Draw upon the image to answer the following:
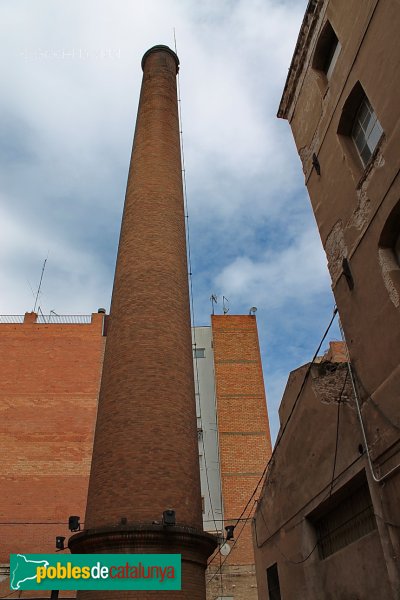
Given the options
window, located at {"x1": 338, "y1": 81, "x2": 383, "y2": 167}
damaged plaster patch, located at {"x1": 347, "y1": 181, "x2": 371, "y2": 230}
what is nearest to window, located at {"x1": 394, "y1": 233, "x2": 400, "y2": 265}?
damaged plaster patch, located at {"x1": 347, "y1": 181, "x2": 371, "y2": 230}

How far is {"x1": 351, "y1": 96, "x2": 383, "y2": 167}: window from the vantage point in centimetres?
677

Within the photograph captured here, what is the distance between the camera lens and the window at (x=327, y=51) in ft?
26.6

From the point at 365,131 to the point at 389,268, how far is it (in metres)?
2.30

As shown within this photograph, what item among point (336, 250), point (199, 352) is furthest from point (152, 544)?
point (199, 352)

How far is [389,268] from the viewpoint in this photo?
235 inches

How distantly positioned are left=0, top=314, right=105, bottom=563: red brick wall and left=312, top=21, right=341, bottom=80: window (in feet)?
56.2

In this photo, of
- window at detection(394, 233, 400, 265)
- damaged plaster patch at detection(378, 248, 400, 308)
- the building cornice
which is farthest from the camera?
the building cornice

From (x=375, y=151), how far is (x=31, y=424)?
62.3 feet

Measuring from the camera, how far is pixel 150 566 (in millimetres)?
7410

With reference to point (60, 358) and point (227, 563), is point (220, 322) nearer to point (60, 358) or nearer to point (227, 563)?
point (60, 358)

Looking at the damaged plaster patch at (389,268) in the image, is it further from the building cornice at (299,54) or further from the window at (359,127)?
the building cornice at (299,54)

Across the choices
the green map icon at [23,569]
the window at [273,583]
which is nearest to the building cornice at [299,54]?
the window at [273,583]

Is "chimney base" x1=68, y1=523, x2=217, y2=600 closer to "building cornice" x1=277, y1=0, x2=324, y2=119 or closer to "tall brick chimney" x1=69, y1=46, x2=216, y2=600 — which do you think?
"tall brick chimney" x1=69, y1=46, x2=216, y2=600

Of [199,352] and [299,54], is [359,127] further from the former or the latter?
[199,352]
